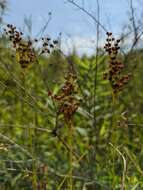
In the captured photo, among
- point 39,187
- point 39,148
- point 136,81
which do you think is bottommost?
point 39,187

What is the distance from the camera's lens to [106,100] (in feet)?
16.8

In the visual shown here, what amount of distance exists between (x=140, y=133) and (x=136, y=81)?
2.23 metres

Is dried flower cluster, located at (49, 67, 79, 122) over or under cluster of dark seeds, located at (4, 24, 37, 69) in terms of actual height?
under

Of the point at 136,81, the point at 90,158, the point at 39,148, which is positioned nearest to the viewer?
the point at 90,158

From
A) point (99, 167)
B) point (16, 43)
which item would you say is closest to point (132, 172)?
point (99, 167)

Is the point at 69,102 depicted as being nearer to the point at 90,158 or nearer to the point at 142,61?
the point at 90,158

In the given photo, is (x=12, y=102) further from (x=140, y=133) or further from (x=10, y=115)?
(x=140, y=133)

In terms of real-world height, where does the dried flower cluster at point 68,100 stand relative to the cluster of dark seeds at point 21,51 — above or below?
below

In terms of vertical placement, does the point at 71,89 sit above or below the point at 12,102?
below

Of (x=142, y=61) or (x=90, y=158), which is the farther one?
(x=142, y=61)

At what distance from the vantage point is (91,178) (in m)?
3.21

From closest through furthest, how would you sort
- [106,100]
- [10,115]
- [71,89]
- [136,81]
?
[71,89]
[106,100]
[10,115]
[136,81]

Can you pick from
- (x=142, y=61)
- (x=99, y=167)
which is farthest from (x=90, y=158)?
(x=142, y=61)

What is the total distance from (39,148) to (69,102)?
255cm
